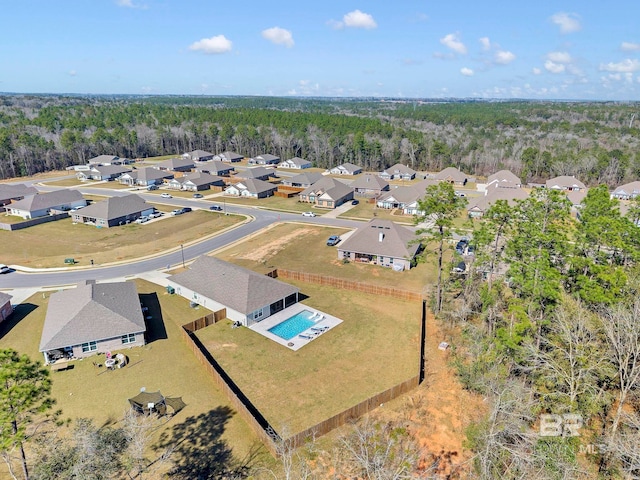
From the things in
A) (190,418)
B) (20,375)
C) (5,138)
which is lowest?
(190,418)

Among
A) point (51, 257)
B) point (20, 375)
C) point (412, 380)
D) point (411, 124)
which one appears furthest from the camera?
point (411, 124)

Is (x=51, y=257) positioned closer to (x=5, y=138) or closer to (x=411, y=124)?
(x=5, y=138)

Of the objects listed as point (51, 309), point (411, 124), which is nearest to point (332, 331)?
point (51, 309)

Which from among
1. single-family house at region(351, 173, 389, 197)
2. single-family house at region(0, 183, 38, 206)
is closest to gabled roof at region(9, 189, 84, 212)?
single-family house at region(0, 183, 38, 206)

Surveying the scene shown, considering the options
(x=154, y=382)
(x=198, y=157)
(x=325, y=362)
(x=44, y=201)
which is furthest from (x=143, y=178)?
(x=325, y=362)

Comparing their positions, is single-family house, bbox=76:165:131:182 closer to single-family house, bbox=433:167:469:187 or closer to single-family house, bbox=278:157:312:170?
single-family house, bbox=278:157:312:170

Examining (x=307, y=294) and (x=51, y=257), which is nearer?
(x=307, y=294)
